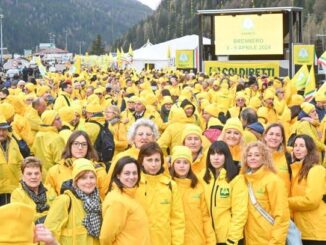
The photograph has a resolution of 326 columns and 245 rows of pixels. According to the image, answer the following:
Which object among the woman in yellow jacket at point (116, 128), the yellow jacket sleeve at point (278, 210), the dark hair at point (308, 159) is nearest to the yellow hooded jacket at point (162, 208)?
the yellow jacket sleeve at point (278, 210)

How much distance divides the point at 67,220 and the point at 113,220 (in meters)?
0.40

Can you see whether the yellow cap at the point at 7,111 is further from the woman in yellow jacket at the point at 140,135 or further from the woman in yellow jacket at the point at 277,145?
the woman in yellow jacket at the point at 277,145

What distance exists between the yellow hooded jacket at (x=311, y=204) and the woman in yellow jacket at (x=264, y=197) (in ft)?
1.28

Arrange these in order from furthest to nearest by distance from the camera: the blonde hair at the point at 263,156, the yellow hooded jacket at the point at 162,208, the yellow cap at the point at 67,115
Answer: the yellow cap at the point at 67,115 → the blonde hair at the point at 263,156 → the yellow hooded jacket at the point at 162,208

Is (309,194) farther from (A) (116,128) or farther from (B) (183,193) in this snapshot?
(A) (116,128)

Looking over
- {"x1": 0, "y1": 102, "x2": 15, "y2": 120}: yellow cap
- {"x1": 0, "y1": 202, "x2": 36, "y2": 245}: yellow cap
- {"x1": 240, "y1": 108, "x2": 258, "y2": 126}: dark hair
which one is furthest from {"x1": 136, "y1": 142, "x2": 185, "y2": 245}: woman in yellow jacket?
{"x1": 0, "y1": 102, "x2": 15, "y2": 120}: yellow cap

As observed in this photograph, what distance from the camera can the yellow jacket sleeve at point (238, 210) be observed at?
17.8 feet

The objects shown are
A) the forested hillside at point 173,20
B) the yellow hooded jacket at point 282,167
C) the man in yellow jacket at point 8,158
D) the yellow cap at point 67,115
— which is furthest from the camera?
the forested hillside at point 173,20

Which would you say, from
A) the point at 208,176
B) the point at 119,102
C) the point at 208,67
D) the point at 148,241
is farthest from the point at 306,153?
the point at 208,67

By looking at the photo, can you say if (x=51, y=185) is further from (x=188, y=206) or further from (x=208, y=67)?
(x=208, y=67)

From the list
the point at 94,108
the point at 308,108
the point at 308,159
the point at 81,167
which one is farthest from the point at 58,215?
the point at 308,108

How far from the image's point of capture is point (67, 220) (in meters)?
5.02

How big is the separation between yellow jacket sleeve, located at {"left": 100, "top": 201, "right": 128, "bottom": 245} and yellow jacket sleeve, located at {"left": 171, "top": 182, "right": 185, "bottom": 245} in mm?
602

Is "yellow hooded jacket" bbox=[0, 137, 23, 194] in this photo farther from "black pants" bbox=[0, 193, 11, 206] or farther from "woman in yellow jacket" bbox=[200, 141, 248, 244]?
"woman in yellow jacket" bbox=[200, 141, 248, 244]
